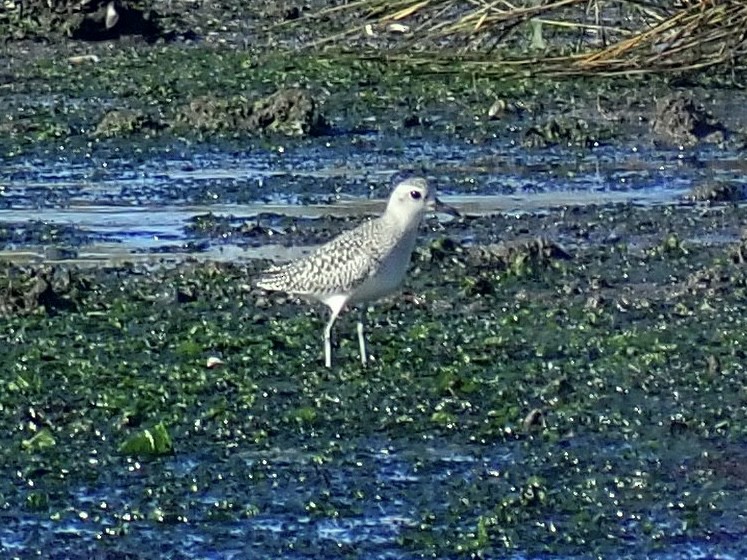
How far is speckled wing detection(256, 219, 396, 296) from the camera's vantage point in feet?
31.0

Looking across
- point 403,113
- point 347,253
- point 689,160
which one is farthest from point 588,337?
point 403,113

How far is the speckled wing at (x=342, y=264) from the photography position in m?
9.45

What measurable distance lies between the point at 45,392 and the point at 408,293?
7.12 feet

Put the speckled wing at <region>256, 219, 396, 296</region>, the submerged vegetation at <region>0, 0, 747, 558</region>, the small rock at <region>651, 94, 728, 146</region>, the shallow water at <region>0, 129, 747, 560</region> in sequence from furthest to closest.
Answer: the small rock at <region>651, 94, 728, 146</region>
the speckled wing at <region>256, 219, 396, 296</region>
the submerged vegetation at <region>0, 0, 747, 558</region>
the shallow water at <region>0, 129, 747, 560</region>

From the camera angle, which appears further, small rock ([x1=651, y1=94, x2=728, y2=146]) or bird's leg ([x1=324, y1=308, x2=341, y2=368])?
small rock ([x1=651, y1=94, x2=728, y2=146])

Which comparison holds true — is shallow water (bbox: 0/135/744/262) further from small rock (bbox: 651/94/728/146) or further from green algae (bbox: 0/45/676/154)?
green algae (bbox: 0/45/676/154)

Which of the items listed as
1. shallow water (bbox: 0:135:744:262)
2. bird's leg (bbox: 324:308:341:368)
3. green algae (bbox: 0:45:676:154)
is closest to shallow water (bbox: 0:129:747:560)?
shallow water (bbox: 0:135:744:262)

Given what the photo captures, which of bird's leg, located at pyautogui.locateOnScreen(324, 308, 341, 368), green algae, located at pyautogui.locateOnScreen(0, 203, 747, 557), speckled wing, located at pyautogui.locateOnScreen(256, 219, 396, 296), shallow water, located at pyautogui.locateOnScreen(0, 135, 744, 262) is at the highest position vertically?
speckled wing, located at pyautogui.locateOnScreen(256, 219, 396, 296)

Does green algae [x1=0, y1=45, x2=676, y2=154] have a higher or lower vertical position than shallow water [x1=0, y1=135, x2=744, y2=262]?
higher

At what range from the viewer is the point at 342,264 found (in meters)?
9.50

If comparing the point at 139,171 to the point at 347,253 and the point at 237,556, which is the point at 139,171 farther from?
the point at 237,556

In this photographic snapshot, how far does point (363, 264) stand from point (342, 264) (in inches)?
4.3

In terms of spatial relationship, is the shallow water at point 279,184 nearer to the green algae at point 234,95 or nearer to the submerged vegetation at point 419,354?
the submerged vegetation at point 419,354

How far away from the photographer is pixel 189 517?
7.76 meters
